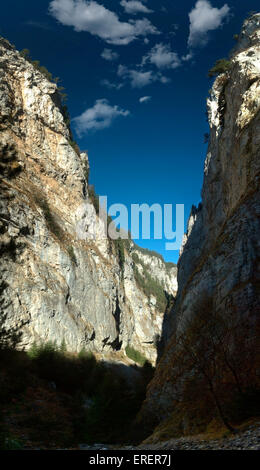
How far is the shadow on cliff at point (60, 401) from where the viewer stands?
16.5 metres

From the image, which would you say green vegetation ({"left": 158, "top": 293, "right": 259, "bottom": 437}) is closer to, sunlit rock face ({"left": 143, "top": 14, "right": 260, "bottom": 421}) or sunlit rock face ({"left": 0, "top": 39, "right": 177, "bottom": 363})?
sunlit rock face ({"left": 143, "top": 14, "right": 260, "bottom": 421})

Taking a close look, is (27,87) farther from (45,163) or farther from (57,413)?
(57,413)

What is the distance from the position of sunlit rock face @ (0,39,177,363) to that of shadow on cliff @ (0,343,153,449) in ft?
12.0

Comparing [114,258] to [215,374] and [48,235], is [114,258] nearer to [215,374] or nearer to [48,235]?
[48,235]

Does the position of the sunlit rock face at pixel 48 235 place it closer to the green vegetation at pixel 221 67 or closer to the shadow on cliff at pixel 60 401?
the shadow on cliff at pixel 60 401

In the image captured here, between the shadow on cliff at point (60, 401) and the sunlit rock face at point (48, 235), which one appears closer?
the shadow on cliff at point (60, 401)

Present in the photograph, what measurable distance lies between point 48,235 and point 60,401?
20.7m

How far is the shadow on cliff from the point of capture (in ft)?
54.3

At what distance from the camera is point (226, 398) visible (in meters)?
10.4

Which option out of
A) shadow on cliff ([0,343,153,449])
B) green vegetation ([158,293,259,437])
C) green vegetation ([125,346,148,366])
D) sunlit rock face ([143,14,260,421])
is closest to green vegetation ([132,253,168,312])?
green vegetation ([125,346,148,366])

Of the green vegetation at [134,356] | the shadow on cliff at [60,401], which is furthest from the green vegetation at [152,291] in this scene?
the shadow on cliff at [60,401]

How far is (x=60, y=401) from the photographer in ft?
77.1

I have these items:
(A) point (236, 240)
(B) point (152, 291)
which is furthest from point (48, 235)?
(B) point (152, 291)

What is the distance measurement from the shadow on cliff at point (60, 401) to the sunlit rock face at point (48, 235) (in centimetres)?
366
